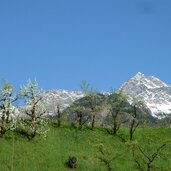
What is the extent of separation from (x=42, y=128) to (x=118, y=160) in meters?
13.4

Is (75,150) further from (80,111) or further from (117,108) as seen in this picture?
(117,108)

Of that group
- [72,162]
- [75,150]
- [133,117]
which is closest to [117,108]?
[133,117]

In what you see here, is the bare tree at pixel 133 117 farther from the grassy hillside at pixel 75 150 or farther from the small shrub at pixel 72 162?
the small shrub at pixel 72 162

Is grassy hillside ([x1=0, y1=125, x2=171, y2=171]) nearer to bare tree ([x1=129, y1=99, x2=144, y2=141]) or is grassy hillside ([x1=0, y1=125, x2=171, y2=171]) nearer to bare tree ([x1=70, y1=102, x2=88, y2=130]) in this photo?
bare tree ([x1=129, y1=99, x2=144, y2=141])

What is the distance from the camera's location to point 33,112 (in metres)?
86.6

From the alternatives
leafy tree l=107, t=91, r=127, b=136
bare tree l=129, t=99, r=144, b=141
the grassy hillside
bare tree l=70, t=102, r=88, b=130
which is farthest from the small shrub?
bare tree l=129, t=99, r=144, b=141

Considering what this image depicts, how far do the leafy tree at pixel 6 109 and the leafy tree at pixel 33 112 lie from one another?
7.33 feet

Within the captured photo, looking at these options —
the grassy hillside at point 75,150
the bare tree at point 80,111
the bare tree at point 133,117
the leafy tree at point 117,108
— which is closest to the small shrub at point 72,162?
the grassy hillside at point 75,150

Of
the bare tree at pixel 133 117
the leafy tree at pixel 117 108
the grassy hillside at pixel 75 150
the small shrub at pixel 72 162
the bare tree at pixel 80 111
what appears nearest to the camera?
the grassy hillside at pixel 75 150

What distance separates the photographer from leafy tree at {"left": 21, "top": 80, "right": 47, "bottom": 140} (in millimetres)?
85250

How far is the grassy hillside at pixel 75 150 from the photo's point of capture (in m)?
74.3

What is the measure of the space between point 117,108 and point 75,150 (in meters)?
15.4

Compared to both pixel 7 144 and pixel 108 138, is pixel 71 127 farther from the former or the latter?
pixel 7 144

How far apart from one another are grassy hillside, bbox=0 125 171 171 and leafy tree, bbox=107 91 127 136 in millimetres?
1917
